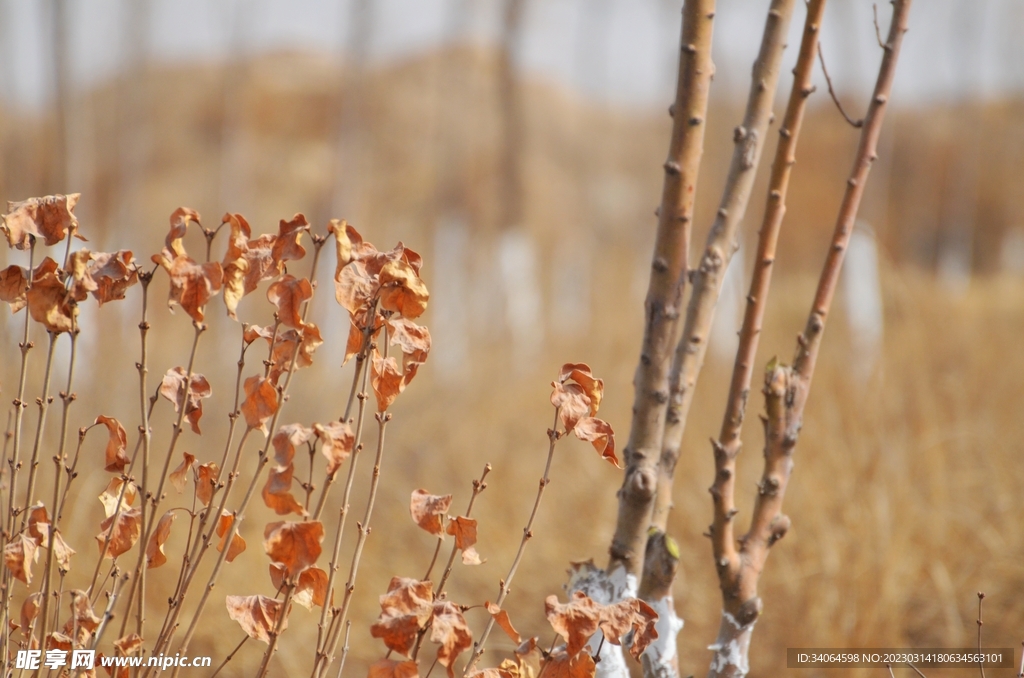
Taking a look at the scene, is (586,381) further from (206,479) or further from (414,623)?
(206,479)

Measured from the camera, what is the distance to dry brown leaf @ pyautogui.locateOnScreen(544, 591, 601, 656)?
85cm

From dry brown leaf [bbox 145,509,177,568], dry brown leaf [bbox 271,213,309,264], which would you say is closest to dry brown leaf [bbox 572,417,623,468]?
dry brown leaf [bbox 271,213,309,264]

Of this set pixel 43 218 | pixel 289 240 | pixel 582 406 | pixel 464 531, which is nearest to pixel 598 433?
pixel 582 406

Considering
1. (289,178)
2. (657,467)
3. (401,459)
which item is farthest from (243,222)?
(289,178)

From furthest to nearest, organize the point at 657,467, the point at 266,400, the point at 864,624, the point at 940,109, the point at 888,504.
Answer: the point at 940,109 < the point at 888,504 < the point at 864,624 < the point at 657,467 < the point at 266,400

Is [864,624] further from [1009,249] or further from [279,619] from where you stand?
[1009,249]

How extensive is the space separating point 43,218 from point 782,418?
1.05m

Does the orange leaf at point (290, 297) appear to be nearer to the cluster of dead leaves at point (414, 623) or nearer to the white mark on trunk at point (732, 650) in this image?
the cluster of dead leaves at point (414, 623)

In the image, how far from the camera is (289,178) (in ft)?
74.6

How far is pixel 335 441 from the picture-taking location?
30.9 inches

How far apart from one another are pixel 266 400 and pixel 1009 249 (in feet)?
70.1

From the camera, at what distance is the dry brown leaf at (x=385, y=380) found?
858mm

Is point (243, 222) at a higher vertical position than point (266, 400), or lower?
higher

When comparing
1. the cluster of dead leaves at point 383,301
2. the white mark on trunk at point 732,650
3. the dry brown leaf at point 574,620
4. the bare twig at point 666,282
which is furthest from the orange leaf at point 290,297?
the white mark on trunk at point 732,650
